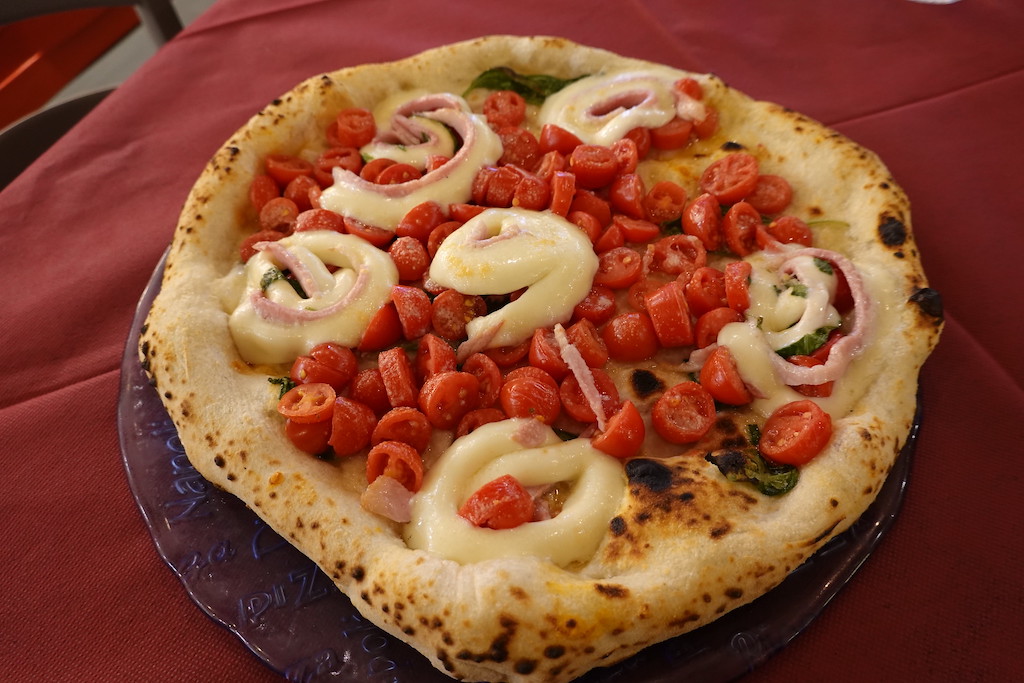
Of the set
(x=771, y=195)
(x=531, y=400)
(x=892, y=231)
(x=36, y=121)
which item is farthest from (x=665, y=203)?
(x=36, y=121)

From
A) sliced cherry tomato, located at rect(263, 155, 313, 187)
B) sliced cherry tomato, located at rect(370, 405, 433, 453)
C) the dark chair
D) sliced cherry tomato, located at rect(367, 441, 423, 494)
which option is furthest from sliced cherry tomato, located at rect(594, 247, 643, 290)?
the dark chair

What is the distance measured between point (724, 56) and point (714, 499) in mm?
4064

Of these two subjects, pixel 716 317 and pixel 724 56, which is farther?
pixel 724 56

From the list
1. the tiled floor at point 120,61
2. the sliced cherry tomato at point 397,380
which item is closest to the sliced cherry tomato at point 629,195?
the sliced cherry tomato at point 397,380

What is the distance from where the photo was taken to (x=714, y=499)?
246cm

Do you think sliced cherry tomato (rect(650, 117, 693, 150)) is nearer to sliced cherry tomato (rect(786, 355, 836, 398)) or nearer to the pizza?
the pizza

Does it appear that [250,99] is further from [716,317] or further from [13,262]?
[716,317]

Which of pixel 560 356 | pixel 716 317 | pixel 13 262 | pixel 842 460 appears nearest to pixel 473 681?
pixel 560 356

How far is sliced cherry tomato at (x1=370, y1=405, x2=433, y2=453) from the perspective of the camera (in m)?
2.71

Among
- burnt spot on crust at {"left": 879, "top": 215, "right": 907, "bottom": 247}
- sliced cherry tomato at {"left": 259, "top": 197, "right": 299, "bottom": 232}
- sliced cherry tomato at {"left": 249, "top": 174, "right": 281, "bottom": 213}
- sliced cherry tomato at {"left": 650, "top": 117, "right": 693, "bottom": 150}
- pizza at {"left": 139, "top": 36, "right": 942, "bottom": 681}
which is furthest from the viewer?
sliced cherry tomato at {"left": 650, "top": 117, "right": 693, "bottom": 150}

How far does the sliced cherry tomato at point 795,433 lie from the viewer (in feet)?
8.38

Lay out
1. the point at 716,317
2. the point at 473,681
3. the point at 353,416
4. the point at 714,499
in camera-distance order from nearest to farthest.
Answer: the point at 473,681 < the point at 714,499 < the point at 353,416 < the point at 716,317

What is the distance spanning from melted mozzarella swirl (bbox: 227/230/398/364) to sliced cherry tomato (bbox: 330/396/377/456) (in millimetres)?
367

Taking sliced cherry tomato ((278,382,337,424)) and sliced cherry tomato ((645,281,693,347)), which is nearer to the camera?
sliced cherry tomato ((278,382,337,424))
